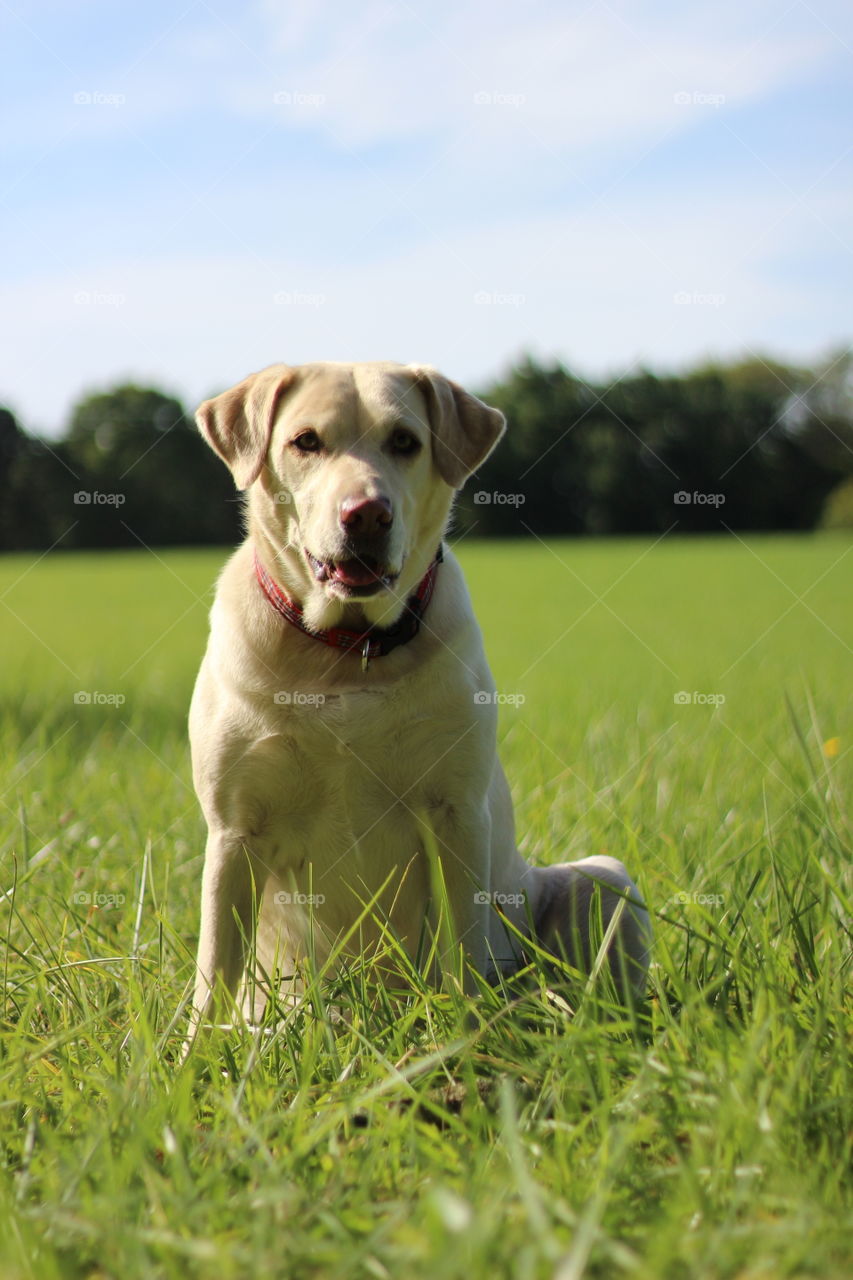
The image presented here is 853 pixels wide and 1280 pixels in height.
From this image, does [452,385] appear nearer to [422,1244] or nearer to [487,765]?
[487,765]

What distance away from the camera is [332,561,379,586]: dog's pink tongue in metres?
3.01

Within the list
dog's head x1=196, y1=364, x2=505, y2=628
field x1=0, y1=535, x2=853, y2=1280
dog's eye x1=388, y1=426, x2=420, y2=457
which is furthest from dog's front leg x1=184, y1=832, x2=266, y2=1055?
dog's eye x1=388, y1=426, x2=420, y2=457

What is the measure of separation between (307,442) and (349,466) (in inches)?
8.2

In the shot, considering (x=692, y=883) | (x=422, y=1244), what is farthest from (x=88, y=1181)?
(x=692, y=883)

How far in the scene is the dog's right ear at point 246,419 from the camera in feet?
10.8

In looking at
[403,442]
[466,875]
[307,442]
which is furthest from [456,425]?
[466,875]

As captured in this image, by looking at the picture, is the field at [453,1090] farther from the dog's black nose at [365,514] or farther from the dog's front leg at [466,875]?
the dog's black nose at [365,514]

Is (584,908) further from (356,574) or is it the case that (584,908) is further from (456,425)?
(456,425)

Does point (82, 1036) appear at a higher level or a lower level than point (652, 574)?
higher

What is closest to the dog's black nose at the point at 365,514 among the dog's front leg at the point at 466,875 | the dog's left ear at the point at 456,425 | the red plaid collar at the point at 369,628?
the red plaid collar at the point at 369,628

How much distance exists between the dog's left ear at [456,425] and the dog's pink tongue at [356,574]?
1.60 ft

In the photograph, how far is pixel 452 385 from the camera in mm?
3482

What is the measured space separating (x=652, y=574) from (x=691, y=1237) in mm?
24183

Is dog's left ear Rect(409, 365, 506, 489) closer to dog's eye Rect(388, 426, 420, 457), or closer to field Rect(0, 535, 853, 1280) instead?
dog's eye Rect(388, 426, 420, 457)
